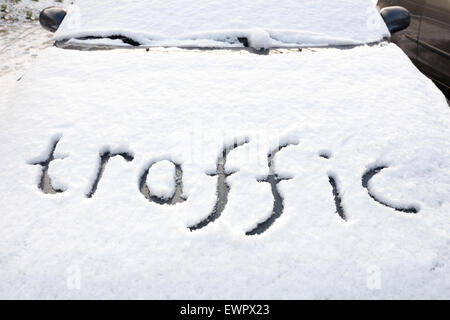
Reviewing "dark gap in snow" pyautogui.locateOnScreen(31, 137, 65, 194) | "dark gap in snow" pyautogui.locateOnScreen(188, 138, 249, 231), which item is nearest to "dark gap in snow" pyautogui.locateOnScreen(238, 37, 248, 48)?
"dark gap in snow" pyautogui.locateOnScreen(188, 138, 249, 231)

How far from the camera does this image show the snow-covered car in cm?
91

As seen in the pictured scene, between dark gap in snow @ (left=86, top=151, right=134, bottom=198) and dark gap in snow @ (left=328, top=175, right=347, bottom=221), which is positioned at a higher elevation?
dark gap in snow @ (left=86, top=151, right=134, bottom=198)

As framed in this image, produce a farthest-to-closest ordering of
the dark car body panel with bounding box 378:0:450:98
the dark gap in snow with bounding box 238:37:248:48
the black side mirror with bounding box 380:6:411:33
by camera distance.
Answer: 1. the dark car body panel with bounding box 378:0:450:98
2. the black side mirror with bounding box 380:6:411:33
3. the dark gap in snow with bounding box 238:37:248:48

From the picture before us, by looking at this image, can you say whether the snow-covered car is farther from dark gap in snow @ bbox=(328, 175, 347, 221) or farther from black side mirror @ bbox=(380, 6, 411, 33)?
black side mirror @ bbox=(380, 6, 411, 33)

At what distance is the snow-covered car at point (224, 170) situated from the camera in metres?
0.91

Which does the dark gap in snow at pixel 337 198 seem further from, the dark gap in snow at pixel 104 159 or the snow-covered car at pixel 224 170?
the dark gap in snow at pixel 104 159

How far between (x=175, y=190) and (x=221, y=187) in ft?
0.48

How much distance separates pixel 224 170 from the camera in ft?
3.82

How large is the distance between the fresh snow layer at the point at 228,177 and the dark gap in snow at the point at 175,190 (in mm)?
20

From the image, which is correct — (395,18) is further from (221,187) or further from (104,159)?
(104,159)

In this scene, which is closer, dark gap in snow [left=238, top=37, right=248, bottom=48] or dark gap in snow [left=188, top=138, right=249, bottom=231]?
dark gap in snow [left=188, top=138, right=249, bottom=231]

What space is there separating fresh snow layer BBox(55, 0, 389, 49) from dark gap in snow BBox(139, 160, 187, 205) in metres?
0.87

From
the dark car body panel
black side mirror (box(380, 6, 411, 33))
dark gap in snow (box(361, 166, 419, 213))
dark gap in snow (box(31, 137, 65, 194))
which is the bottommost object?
the dark car body panel
